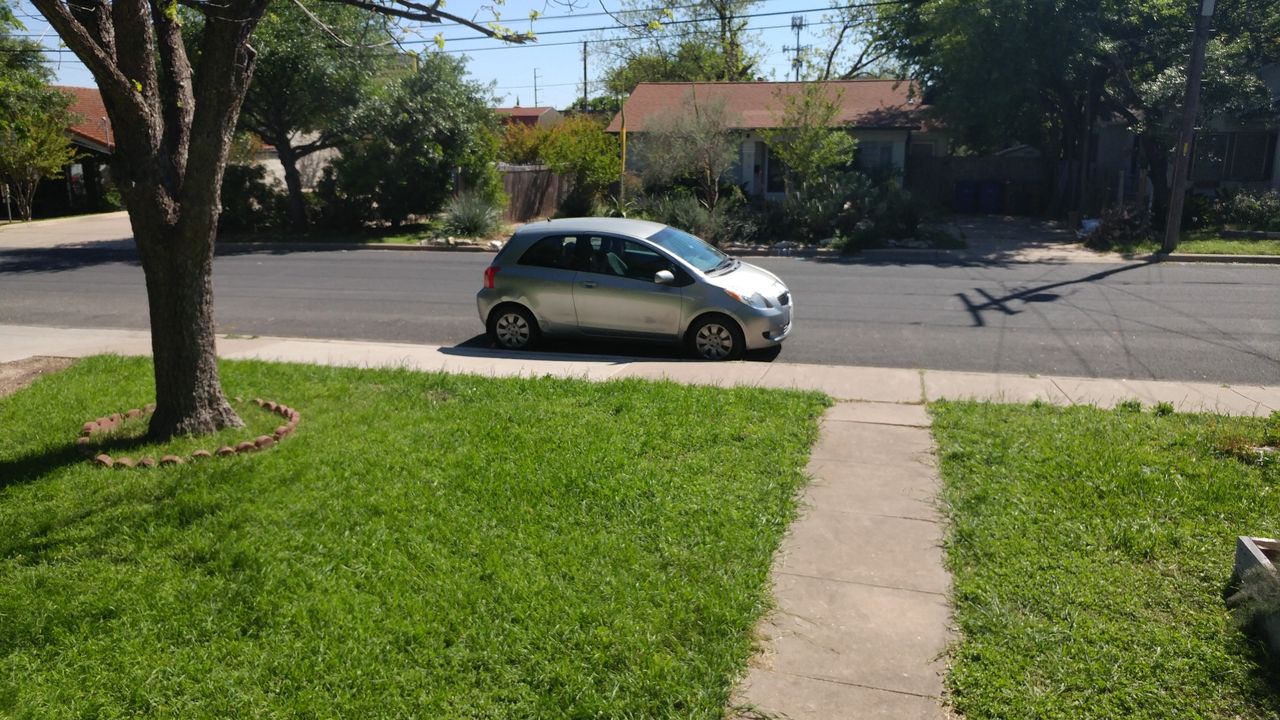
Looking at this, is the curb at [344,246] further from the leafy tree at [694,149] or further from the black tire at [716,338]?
the black tire at [716,338]

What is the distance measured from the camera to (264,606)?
15.5 feet

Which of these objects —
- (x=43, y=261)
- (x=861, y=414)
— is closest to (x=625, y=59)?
(x=43, y=261)

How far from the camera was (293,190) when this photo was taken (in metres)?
28.0

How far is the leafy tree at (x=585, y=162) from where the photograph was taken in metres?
30.1

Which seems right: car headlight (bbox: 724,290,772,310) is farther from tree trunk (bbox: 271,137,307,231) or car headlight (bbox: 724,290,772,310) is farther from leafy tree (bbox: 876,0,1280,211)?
tree trunk (bbox: 271,137,307,231)

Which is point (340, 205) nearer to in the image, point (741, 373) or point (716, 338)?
point (716, 338)

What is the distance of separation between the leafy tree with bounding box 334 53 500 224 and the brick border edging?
748 inches

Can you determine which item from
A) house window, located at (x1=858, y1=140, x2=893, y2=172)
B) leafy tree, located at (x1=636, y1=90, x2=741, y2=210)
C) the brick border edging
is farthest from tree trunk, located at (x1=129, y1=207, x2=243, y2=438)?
house window, located at (x1=858, y1=140, x2=893, y2=172)

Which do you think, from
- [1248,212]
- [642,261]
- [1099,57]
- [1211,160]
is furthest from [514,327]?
[1211,160]

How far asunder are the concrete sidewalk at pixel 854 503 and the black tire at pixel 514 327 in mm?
451

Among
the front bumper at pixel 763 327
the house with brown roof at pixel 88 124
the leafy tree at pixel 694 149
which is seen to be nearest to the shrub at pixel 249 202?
the house with brown roof at pixel 88 124

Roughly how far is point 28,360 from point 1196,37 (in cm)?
2136

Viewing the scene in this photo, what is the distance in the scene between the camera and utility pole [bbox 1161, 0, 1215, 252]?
1948cm

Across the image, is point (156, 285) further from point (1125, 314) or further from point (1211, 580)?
point (1125, 314)
